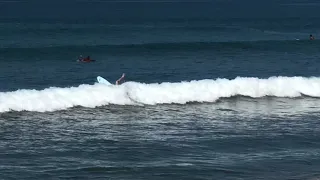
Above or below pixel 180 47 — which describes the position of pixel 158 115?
below

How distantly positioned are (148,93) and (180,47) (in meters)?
32.8

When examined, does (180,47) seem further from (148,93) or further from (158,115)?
(158,115)

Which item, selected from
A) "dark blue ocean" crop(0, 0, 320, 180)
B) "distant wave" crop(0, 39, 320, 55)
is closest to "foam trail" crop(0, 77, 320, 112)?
"dark blue ocean" crop(0, 0, 320, 180)

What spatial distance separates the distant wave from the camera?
67.6 m

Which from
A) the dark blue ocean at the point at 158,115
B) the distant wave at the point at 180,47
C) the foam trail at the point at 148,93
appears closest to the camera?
the dark blue ocean at the point at 158,115

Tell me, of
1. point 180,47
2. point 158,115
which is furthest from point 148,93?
point 180,47

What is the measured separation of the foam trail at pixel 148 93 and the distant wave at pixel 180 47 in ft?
88.7

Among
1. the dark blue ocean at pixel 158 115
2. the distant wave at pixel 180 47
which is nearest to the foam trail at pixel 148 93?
the dark blue ocean at pixel 158 115

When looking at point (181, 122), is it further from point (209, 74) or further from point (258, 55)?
point (258, 55)

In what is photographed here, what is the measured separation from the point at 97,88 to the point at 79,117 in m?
4.69

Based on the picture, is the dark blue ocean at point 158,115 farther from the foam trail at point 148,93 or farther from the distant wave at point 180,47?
the distant wave at point 180,47

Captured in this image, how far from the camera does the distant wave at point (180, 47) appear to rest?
67.6 m

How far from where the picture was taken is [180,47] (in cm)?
7162

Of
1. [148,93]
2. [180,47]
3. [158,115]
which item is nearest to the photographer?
[158,115]
